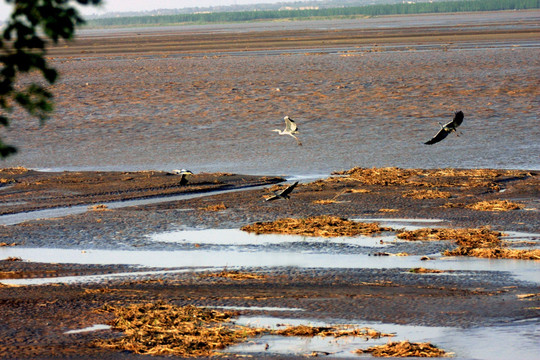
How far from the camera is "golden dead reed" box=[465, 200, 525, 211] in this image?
45.8 feet

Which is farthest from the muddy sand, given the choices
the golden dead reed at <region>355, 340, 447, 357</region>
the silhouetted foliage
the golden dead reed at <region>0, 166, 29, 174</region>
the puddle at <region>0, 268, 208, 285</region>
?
the silhouetted foliage

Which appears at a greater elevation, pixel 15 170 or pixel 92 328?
pixel 92 328

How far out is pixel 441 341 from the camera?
7770mm

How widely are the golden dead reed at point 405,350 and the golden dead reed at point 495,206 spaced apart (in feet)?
22.4

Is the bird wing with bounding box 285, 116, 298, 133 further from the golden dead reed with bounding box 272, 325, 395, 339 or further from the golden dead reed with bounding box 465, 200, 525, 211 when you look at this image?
the golden dead reed with bounding box 272, 325, 395, 339

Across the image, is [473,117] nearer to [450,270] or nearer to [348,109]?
[348,109]

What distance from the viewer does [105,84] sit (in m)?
38.7

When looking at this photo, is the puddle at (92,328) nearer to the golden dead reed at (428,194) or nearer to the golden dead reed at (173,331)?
the golden dead reed at (173,331)

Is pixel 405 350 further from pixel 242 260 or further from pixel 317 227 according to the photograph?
pixel 317 227

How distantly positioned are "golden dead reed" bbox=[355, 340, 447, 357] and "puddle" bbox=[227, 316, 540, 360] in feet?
0.41

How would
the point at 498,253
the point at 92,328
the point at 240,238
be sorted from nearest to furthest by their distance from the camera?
1. the point at 92,328
2. the point at 498,253
3. the point at 240,238

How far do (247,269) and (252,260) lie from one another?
54 cm

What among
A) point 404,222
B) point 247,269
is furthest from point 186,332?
point 404,222

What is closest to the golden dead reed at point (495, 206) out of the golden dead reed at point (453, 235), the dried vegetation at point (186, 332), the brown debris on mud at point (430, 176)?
the brown debris on mud at point (430, 176)
